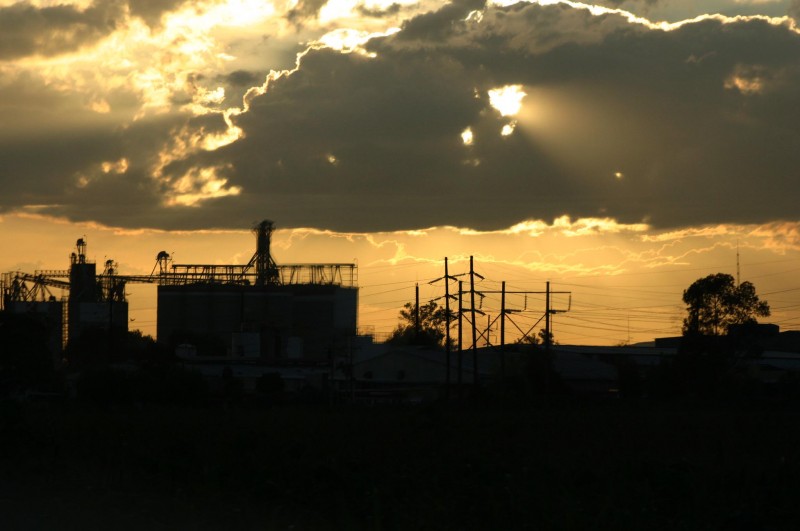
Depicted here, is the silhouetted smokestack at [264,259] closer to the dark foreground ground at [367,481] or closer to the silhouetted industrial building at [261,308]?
the silhouetted industrial building at [261,308]

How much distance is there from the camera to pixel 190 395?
2307 inches

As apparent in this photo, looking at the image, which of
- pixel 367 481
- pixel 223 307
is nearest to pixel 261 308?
pixel 223 307

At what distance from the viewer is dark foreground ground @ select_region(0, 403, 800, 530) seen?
14.7 metres

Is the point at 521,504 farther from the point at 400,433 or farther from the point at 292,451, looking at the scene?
the point at 400,433

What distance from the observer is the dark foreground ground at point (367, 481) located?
48.3 ft

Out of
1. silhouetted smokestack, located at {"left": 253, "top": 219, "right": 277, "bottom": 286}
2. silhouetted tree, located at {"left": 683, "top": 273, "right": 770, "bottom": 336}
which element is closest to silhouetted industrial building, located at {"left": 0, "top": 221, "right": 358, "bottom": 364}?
silhouetted smokestack, located at {"left": 253, "top": 219, "right": 277, "bottom": 286}

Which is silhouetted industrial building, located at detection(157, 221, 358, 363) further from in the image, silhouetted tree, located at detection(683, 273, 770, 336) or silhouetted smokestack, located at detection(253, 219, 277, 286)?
silhouetted tree, located at detection(683, 273, 770, 336)

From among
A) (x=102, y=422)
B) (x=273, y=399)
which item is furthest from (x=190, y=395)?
(x=102, y=422)

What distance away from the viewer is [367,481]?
16891 millimetres

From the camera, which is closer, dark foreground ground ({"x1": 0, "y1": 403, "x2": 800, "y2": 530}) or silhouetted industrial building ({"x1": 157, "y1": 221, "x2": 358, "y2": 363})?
dark foreground ground ({"x1": 0, "y1": 403, "x2": 800, "y2": 530})

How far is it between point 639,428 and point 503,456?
43.0ft

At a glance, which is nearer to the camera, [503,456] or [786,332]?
[503,456]

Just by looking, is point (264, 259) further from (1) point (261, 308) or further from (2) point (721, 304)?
(2) point (721, 304)

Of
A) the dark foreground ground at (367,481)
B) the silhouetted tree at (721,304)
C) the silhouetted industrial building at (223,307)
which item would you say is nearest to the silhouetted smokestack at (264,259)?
the silhouetted industrial building at (223,307)
